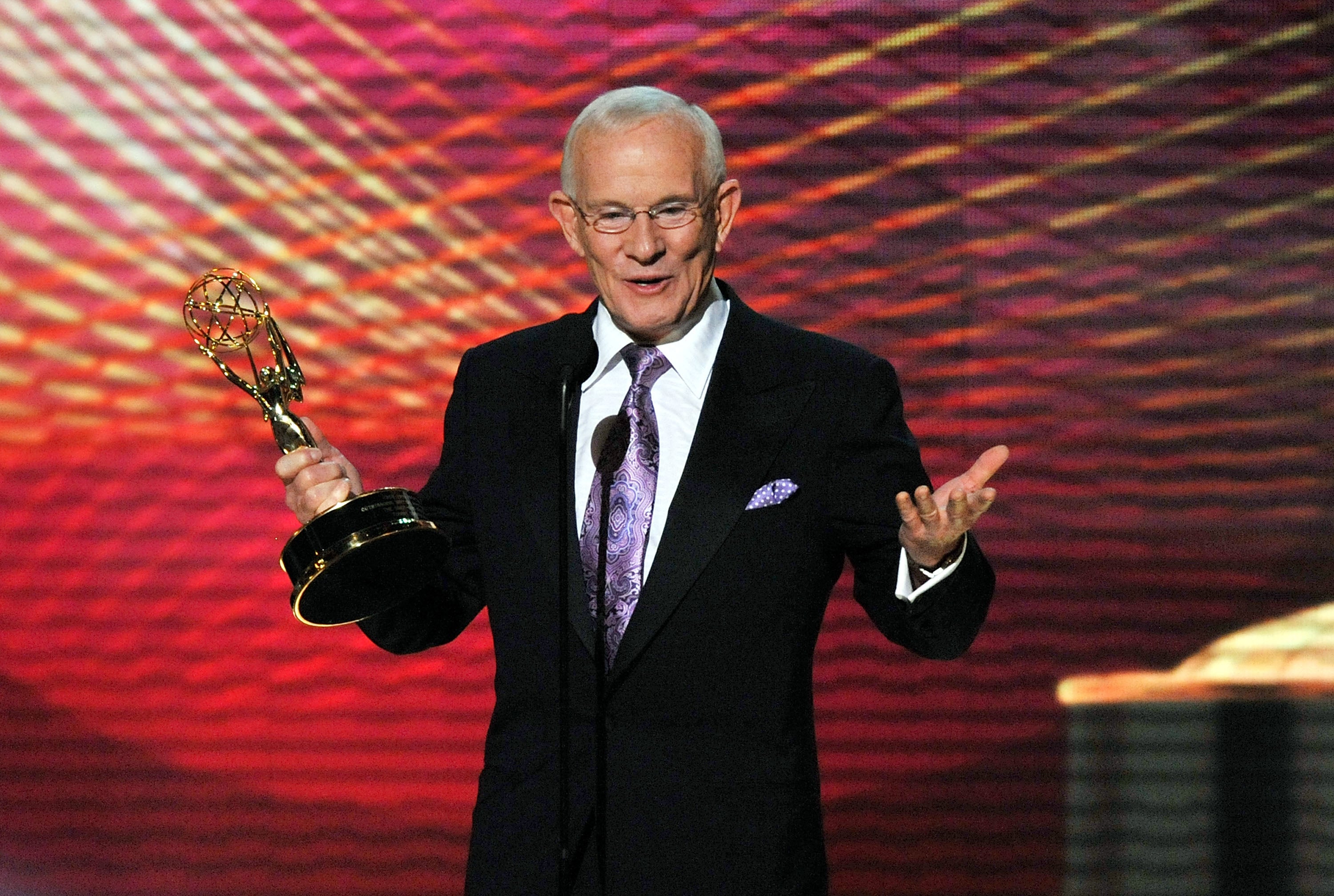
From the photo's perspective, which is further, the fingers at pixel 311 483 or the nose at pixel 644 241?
the nose at pixel 644 241

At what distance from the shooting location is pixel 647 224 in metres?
1.64

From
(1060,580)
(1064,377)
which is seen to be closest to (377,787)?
(1060,580)

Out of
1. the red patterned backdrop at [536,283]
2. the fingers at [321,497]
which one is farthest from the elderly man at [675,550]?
the red patterned backdrop at [536,283]

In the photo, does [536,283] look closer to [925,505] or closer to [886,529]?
[886,529]

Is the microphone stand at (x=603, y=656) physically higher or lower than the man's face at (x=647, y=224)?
lower

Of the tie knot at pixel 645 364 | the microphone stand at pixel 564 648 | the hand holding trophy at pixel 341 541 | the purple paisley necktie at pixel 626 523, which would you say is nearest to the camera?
the microphone stand at pixel 564 648

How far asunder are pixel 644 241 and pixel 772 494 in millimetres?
346

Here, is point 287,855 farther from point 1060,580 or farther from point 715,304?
point 715,304

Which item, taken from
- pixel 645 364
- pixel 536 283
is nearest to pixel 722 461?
pixel 645 364

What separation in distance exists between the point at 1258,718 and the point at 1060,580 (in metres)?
0.62

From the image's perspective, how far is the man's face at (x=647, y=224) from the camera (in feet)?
5.35

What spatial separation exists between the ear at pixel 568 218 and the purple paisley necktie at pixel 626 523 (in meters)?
0.22

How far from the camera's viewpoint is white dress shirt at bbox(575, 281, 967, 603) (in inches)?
64.8

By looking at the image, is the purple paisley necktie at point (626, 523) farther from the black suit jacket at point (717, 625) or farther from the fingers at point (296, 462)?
the fingers at point (296, 462)
